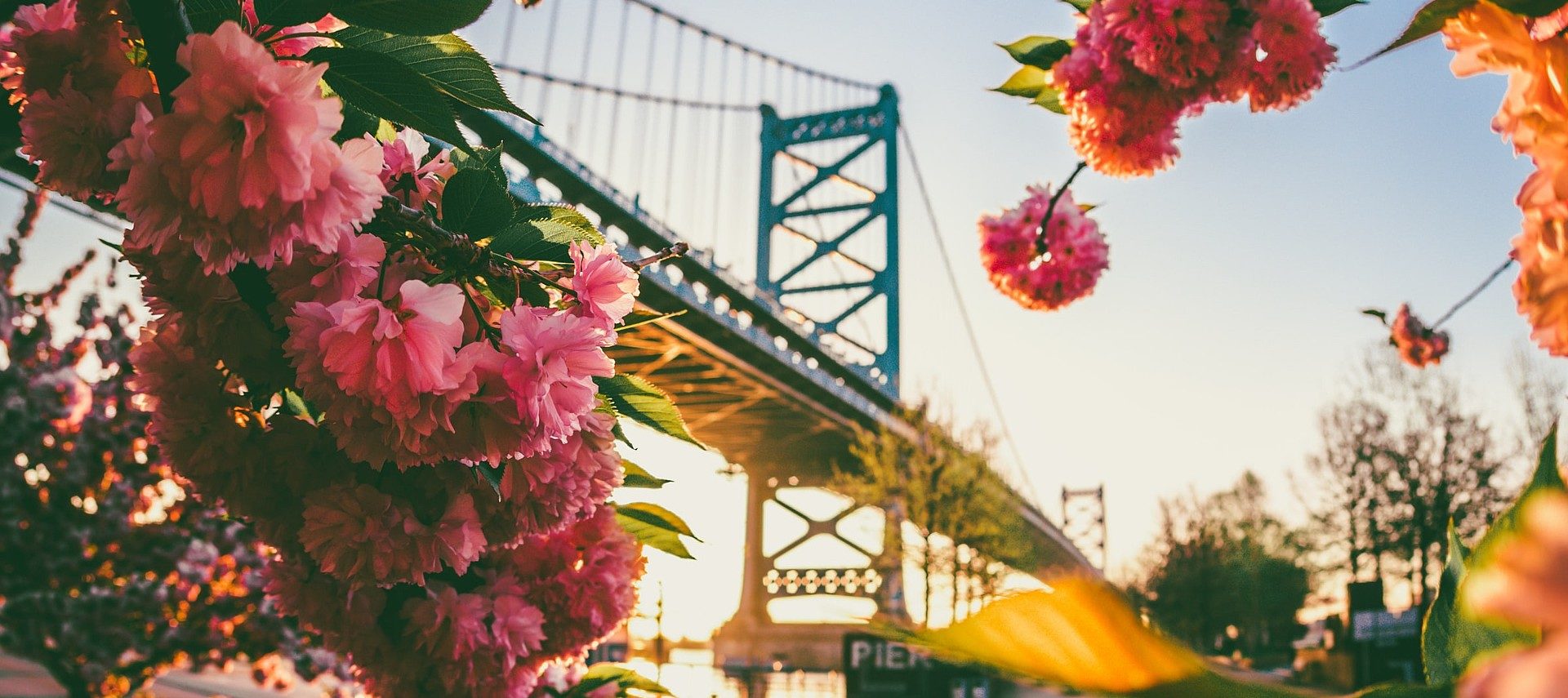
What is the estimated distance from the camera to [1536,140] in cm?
37

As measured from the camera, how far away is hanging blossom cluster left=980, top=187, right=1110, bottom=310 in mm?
2242

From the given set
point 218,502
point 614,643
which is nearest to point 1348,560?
point 614,643

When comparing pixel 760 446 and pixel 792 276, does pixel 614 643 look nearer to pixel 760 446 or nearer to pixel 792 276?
pixel 760 446

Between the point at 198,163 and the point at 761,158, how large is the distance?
30646 mm

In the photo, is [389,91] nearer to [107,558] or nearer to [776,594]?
[107,558]

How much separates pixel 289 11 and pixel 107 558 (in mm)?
4562

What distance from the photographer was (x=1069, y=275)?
229 cm

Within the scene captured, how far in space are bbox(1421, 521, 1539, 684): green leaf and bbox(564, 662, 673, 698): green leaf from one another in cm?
117

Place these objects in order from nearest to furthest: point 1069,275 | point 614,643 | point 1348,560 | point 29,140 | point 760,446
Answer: point 29,140, point 1069,275, point 614,643, point 1348,560, point 760,446

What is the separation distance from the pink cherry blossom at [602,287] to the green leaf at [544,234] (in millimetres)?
42

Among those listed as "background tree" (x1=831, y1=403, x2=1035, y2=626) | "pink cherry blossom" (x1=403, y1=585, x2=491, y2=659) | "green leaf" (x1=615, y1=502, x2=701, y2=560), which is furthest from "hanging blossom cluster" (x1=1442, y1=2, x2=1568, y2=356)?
"background tree" (x1=831, y1=403, x2=1035, y2=626)

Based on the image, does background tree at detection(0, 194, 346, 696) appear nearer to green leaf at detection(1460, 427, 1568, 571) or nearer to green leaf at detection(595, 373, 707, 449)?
green leaf at detection(595, 373, 707, 449)

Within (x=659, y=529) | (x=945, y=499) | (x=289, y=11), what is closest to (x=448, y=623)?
(x=659, y=529)

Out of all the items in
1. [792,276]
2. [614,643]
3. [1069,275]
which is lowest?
[614,643]
